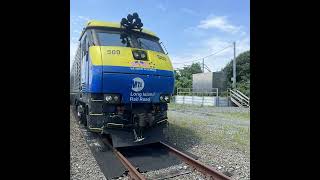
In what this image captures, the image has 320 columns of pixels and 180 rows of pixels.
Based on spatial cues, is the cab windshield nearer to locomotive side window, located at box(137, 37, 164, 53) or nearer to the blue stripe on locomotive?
locomotive side window, located at box(137, 37, 164, 53)

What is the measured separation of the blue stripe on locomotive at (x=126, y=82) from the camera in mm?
6566

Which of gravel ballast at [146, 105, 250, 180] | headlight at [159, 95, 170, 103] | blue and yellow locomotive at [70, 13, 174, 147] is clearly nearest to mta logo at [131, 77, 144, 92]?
blue and yellow locomotive at [70, 13, 174, 147]

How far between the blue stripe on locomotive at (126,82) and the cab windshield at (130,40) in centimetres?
79

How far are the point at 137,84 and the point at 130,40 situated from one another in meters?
1.29

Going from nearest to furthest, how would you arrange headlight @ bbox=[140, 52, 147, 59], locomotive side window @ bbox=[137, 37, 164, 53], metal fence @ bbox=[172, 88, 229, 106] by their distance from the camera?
headlight @ bbox=[140, 52, 147, 59]
locomotive side window @ bbox=[137, 37, 164, 53]
metal fence @ bbox=[172, 88, 229, 106]

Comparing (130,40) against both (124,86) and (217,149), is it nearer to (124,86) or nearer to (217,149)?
(124,86)

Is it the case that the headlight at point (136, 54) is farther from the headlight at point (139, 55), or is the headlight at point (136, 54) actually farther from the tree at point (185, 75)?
the tree at point (185, 75)

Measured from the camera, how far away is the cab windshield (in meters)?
7.14
